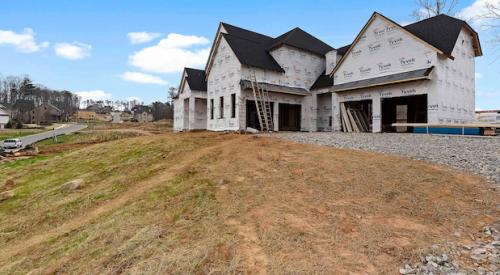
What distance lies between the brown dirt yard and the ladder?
10793 mm

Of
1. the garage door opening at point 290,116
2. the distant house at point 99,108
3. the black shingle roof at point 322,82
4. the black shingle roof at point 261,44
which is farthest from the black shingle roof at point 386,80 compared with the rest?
the distant house at point 99,108

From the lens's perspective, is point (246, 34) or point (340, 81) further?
point (246, 34)

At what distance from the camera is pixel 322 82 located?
23844 mm

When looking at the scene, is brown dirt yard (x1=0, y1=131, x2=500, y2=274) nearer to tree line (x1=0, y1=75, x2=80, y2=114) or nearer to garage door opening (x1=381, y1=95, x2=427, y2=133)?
garage door opening (x1=381, y1=95, x2=427, y2=133)

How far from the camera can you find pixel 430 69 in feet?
52.0

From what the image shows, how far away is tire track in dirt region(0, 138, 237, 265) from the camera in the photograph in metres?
5.98

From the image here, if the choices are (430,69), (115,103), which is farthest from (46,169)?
(115,103)

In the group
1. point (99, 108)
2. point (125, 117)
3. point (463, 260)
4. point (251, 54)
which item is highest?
point (99, 108)

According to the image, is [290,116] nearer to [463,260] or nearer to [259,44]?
[259,44]

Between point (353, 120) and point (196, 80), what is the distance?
1458cm

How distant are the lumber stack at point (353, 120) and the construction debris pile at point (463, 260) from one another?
1660 centimetres

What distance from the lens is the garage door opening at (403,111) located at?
21156 mm

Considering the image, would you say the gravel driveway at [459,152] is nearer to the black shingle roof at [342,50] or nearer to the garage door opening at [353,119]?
the garage door opening at [353,119]


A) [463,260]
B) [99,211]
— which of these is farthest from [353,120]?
[99,211]
